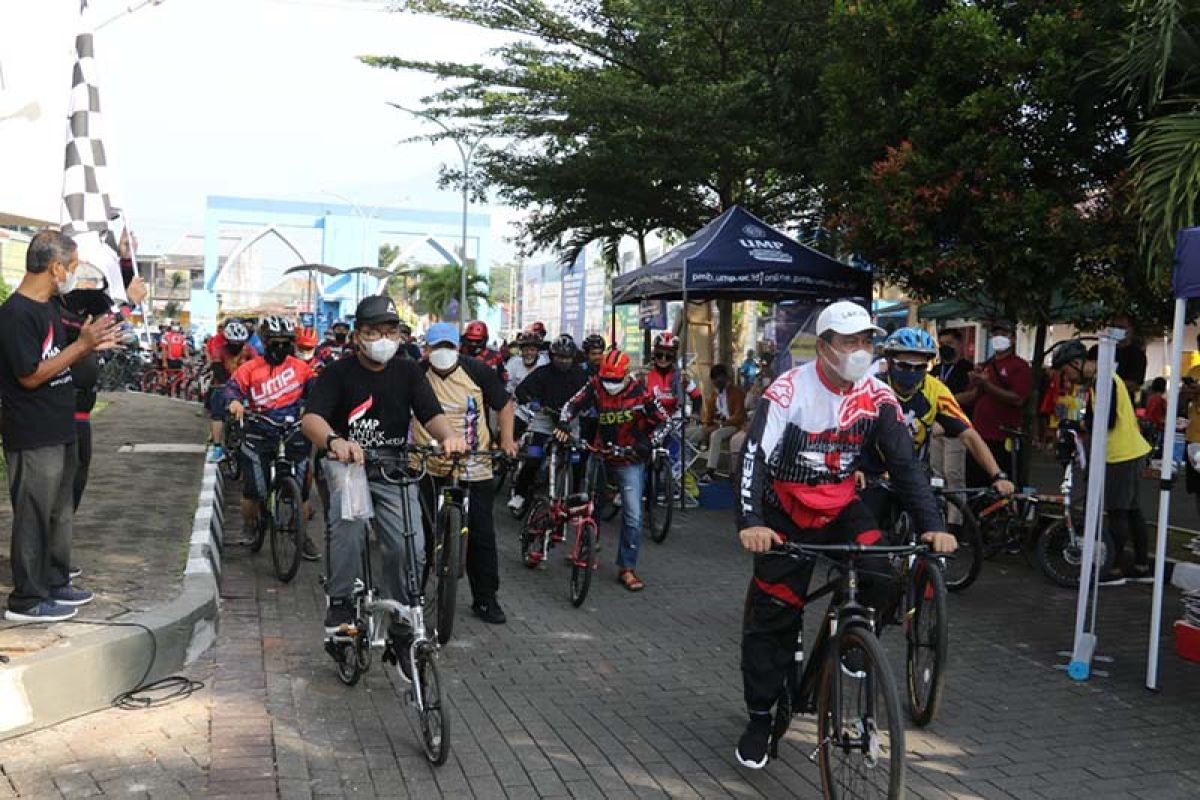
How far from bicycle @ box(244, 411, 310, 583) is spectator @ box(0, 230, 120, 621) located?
2.37 m

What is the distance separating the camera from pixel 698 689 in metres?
6.02

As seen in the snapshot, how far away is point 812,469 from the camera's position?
452 cm

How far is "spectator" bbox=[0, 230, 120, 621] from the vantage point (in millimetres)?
5727

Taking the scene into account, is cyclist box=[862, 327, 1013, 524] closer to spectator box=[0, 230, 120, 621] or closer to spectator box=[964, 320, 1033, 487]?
spectator box=[964, 320, 1033, 487]

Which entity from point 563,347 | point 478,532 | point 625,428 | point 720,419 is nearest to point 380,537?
point 478,532

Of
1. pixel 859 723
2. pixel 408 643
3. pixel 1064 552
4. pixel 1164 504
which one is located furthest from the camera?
pixel 1064 552

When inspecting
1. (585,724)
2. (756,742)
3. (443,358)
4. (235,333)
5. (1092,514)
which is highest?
(235,333)

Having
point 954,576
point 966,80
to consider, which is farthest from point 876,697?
point 966,80

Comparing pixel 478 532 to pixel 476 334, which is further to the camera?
pixel 476 334

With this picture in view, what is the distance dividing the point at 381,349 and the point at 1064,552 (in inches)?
241

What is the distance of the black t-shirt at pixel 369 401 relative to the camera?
559 centimetres

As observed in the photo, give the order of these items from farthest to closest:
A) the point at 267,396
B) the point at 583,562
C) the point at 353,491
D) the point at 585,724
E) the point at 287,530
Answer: the point at 267,396 → the point at 287,530 → the point at 583,562 → the point at 585,724 → the point at 353,491

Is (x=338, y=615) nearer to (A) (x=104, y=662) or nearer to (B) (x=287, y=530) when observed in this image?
(A) (x=104, y=662)

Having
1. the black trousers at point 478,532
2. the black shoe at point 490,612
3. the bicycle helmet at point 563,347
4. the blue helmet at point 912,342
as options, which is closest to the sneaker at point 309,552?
the black trousers at point 478,532
